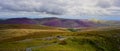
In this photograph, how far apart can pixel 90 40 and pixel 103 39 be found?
691 inches

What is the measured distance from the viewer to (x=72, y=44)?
153 metres

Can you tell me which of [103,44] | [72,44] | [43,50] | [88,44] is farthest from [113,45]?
[43,50]

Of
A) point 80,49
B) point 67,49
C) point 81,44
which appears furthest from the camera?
point 81,44

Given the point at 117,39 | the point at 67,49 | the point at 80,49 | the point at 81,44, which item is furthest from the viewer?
the point at 117,39

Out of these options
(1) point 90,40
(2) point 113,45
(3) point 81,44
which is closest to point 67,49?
(3) point 81,44

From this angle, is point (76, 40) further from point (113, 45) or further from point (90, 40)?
point (113, 45)

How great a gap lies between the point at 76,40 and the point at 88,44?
8719 millimetres

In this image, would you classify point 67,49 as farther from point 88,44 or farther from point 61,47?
point 88,44

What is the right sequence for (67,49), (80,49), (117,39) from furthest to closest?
1. (117,39)
2. (80,49)
3. (67,49)

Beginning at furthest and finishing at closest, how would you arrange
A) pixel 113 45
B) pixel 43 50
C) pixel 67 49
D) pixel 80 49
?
pixel 113 45, pixel 80 49, pixel 67 49, pixel 43 50

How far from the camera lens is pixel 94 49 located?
153250 mm

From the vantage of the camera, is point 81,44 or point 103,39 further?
point 103,39

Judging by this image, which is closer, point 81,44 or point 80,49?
point 80,49

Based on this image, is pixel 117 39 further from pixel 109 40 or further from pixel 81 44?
pixel 81 44
